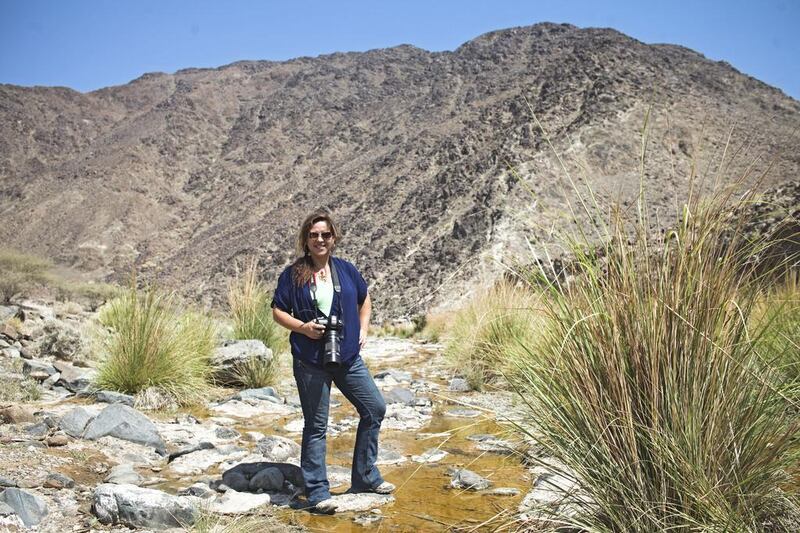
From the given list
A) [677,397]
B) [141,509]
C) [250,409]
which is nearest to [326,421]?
[141,509]

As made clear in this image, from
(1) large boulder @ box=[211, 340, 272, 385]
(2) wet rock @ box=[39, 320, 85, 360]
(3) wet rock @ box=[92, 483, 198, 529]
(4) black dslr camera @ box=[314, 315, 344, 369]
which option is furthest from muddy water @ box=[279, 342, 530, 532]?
(2) wet rock @ box=[39, 320, 85, 360]

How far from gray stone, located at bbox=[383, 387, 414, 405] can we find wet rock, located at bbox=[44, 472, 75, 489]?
3.70 metres

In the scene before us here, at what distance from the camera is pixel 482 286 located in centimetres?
976

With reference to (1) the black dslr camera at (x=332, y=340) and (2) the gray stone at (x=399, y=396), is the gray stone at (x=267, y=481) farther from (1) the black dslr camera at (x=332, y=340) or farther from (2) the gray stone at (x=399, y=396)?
(2) the gray stone at (x=399, y=396)

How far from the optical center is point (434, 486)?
3920 millimetres

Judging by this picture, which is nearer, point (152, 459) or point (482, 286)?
point (152, 459)

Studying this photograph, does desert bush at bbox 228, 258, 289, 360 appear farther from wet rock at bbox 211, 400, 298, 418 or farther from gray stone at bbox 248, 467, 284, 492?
gray stone at bbox 248, 467, 284, 492

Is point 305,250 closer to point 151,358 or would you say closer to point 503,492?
point 503,492

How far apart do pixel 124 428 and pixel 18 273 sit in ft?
43.8

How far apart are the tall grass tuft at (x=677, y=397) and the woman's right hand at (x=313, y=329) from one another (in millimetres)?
1549

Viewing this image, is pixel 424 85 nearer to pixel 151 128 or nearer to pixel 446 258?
pixel 151 128

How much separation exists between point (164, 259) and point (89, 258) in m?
5.19

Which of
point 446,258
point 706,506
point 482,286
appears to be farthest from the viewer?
point 446,258

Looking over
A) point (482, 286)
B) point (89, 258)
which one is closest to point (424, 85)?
point (89, 258)
